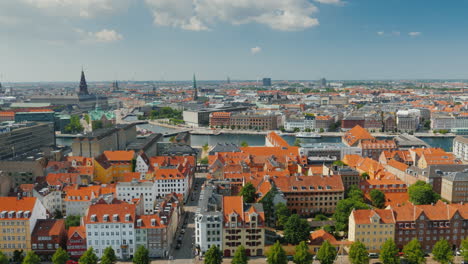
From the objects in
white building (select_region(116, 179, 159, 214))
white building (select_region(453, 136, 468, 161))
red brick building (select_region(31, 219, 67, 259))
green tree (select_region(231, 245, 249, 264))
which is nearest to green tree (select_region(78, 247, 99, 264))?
red brick building (select_region(31, 219, 67, 259))

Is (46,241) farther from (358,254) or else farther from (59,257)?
(358,254)

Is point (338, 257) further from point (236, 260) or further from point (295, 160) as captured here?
point (295, 160)

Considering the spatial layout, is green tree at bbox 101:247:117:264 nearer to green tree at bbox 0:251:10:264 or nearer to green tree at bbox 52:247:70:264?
green tree at bbox 52:247:70:264

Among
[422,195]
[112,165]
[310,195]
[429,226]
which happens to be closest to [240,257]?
[310,195]

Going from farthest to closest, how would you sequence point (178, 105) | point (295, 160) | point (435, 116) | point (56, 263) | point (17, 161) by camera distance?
point (178, 105)
point (435, 116)
point (295, 160)
point (17, 161)
point (56, 263)

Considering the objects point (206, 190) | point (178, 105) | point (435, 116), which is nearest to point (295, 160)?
point (206, 190)

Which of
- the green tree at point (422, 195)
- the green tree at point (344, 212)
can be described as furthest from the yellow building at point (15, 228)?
the green tree at point (422, 195)
